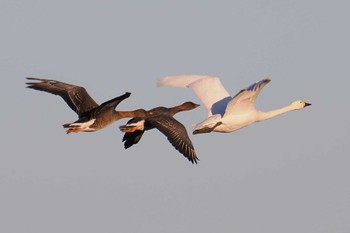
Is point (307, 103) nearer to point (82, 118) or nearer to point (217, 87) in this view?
point (217, 87)

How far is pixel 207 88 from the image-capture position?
3609 cm

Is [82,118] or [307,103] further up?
[82,118]

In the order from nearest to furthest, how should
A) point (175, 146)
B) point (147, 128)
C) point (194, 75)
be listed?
point (175, 146) < point (147, 128) < point (194, 75)

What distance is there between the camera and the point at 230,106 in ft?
108

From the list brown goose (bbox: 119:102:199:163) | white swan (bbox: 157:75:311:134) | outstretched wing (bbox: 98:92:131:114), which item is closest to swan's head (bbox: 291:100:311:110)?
white swan (bbox: 157:75:311:134)

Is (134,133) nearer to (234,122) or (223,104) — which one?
(223,104)

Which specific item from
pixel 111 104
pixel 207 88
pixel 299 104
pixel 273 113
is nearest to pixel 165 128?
pixel 111 104

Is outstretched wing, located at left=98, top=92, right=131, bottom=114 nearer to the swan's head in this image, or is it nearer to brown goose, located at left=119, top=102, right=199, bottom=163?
brown goose, located at left=119, top=102, right=199, bottom=163

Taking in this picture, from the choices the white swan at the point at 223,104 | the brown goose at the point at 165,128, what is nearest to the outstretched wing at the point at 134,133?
the brown goose at the point at 165,128

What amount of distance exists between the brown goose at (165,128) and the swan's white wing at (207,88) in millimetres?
760

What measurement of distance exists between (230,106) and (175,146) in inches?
70.9

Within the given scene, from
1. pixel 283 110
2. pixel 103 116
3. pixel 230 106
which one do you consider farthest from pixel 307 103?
pixel 103 116

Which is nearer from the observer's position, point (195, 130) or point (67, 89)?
point (195, 130)

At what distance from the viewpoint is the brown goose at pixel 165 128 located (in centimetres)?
3228
